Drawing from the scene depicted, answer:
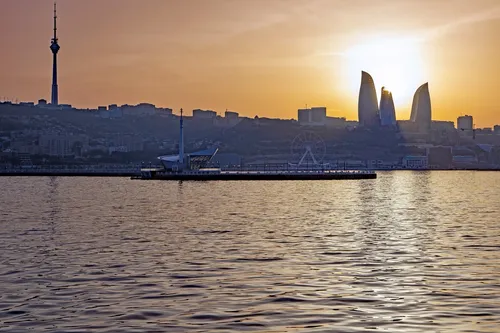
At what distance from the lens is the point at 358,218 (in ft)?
182

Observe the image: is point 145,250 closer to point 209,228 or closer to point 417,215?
point 209,228

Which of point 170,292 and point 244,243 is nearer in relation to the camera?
point 170,292

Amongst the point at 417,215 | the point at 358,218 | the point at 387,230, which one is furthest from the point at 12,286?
the point at 417,215

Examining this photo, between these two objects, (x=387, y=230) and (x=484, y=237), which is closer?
(x=484, y=237)

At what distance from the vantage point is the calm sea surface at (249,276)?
19.9 meters

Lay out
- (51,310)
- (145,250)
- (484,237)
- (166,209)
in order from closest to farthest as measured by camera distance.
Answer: (51,310), (145,250), (484,237), (166,209)

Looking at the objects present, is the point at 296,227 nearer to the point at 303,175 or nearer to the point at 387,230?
the point at 387,230

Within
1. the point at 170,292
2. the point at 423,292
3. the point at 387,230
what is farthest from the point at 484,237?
the point at 170,292

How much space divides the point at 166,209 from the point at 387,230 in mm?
24510

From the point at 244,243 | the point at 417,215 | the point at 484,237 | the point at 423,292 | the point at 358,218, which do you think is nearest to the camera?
the point at 423,292

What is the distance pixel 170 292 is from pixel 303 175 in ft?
435

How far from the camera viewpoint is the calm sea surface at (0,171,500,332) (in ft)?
65.2

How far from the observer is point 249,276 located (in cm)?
2648

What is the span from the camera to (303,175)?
155625 millimetres
